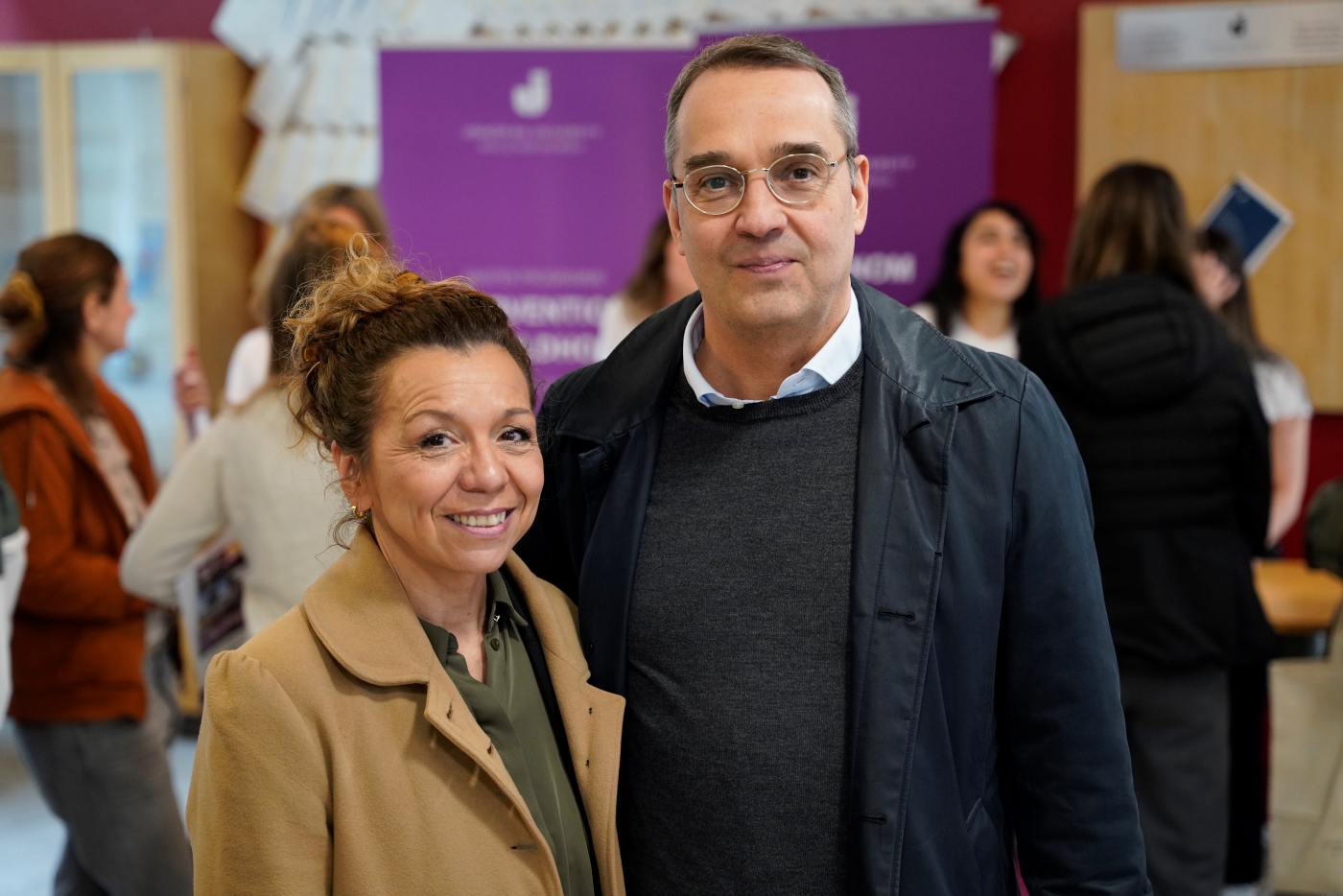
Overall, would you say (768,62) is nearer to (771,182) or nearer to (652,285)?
(771,182)

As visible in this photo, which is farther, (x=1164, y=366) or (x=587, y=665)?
(x=1164, y=366)


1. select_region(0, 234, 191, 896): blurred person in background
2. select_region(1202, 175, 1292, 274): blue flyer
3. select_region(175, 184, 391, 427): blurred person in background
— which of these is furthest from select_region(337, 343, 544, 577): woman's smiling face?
select_region(1202, 175, 1292, 274): blue flyer

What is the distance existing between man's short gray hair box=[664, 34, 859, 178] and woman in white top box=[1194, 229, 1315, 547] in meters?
2.84

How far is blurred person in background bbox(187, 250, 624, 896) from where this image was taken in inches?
51.6

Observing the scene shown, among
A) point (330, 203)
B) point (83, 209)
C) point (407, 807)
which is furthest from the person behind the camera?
point (83, 209)

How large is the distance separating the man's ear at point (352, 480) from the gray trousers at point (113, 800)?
1593mm

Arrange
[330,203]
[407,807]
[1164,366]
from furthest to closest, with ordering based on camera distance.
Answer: [330,203] < [1164,366] < [407,807]

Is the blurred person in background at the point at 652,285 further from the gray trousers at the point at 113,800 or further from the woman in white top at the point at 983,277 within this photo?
the gray trousers at the point at 113,800

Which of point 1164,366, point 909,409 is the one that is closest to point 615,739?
point 909,409

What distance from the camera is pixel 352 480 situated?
1493 mm

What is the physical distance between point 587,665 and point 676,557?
0.57 ft

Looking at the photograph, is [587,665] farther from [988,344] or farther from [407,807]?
[988,344]

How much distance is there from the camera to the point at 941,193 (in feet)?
13.5

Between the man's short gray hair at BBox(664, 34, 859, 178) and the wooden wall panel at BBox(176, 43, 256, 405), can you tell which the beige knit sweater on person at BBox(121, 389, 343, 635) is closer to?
the man's short gray hair at BBox(664, 34, 859, 178)
